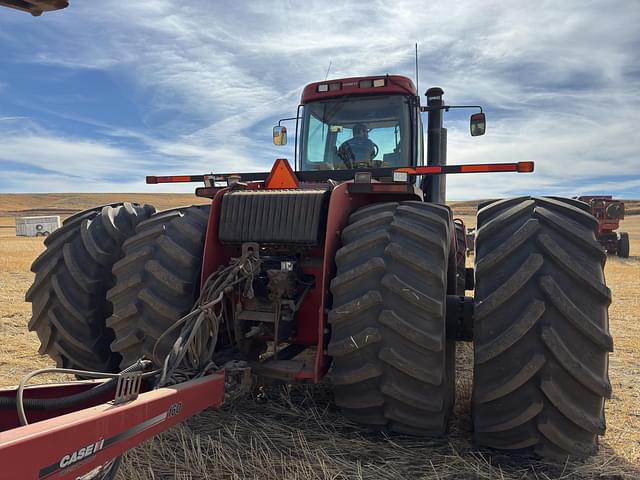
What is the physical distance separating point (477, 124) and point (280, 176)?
2.97 meters

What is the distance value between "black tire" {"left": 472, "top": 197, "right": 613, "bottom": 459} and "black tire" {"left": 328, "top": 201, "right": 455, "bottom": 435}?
24 cm

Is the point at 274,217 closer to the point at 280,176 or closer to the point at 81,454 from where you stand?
the point at 280,176

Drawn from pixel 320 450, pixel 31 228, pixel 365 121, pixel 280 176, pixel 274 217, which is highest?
pixel 365 121

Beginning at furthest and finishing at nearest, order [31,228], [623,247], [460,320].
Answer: [31,228]
[623,247]
[460,320]

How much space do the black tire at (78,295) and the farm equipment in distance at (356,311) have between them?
0.01 meters

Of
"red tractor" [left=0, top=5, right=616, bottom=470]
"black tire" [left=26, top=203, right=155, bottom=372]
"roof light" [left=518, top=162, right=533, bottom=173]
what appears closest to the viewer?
"red tractor" [left=0, top=5, right=616, bottom=470]

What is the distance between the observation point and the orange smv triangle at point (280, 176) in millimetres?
3922

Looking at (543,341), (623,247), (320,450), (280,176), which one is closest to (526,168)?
(280,176)

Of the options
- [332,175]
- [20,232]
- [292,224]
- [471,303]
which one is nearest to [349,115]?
[332,175]

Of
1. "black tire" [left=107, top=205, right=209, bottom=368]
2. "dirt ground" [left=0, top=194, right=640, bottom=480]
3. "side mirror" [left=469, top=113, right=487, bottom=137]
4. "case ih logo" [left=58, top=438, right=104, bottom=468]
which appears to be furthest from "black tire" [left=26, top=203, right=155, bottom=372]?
"side mirror" [left=469, top=113, right=487, bottom=137]

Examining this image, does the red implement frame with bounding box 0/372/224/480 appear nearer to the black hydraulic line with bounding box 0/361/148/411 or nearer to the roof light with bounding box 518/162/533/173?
the black hydraulic line with bounding box 0/361/148/411

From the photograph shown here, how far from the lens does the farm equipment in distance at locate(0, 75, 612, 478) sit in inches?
104

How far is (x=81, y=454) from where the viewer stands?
172 cm

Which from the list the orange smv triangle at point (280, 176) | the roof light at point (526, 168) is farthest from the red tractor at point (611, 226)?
the orange smv triangle at point (280, 176)
